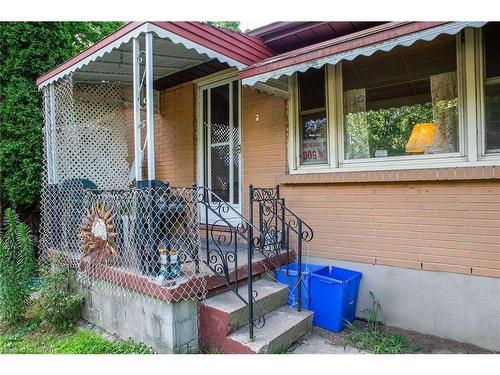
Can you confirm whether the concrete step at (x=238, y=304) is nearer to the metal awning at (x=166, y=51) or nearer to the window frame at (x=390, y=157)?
the window frame at (x=390, y=157)

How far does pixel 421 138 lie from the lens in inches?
140

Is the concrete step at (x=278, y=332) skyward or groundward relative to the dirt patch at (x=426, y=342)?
skyward

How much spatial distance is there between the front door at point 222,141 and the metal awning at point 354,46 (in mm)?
1351

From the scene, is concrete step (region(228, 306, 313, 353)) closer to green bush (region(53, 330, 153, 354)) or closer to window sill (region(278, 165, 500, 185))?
green bush (region(53, 330, 153, 354))

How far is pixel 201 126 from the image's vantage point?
556 cm

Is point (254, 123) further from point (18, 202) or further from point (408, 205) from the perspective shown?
point (18, 202)

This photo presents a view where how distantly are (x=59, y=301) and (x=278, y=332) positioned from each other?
8.18ft

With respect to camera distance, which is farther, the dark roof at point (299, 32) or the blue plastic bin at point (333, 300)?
the dark roof at point (299, 32)

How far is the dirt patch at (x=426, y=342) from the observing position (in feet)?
10.2

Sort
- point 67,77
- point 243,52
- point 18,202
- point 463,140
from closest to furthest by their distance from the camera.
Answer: point 463,140 < point 243,52 < point 67,77 < point 18,202

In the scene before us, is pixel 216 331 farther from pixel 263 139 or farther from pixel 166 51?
pixel 166 51

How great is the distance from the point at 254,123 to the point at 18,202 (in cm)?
407

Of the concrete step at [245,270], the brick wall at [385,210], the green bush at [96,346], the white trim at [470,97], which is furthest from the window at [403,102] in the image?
the green bush at [96,346]

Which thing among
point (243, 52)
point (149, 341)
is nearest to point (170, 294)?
point (149, 341)
